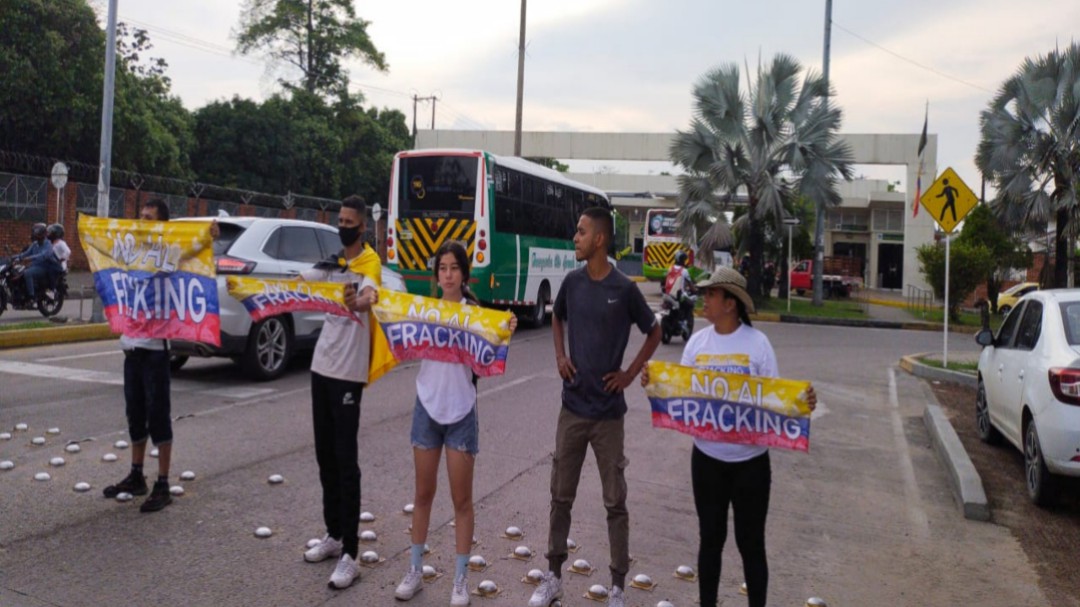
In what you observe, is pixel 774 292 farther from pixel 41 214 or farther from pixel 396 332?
pixel 396 332

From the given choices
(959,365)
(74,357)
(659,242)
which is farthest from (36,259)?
(659,242)

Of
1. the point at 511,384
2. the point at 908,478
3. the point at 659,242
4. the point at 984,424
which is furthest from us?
the point at 659,242

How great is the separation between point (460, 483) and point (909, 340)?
19.5m

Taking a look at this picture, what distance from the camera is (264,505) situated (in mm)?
6113

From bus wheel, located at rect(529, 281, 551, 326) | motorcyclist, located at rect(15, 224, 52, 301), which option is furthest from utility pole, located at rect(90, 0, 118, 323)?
bus wheel, located at rect(529, 281, 551, 326)

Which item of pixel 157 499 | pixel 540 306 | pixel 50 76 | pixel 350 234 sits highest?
pixel 50 76

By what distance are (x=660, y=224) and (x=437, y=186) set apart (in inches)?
1021

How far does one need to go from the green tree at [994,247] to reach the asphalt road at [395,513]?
20194 mm

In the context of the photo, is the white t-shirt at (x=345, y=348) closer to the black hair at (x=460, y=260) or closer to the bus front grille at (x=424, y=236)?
the black hair at (x=460, y=260)

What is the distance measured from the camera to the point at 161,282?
19.5ft

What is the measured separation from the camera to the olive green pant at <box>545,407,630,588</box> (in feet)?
15.0

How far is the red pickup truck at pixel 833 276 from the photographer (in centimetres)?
3847

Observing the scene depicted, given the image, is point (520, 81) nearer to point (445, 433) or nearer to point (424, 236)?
point (424, 236)

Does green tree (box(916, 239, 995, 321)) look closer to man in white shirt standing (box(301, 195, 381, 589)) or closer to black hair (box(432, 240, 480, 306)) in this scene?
black hair (box(432, 240, 480, 306))
